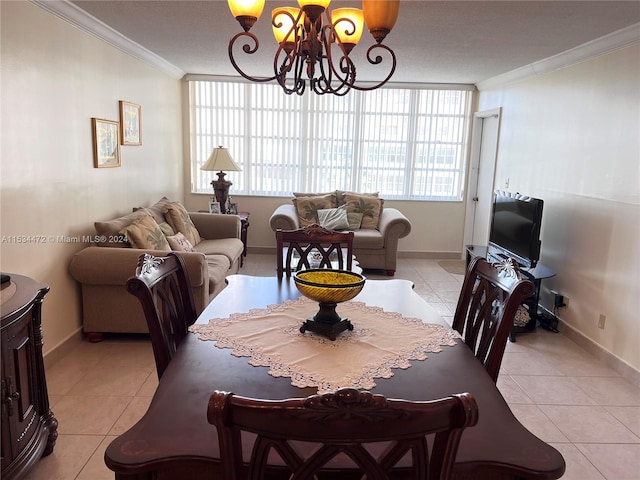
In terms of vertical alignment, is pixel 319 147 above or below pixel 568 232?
above

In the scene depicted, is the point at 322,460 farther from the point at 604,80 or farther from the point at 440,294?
the point at 440,294

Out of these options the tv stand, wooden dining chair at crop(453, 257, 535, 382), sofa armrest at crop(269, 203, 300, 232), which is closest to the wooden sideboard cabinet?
wooden dining chair at crop(453, 257, 535, 382)

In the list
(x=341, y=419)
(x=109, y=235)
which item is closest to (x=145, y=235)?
(x=109, y=235)

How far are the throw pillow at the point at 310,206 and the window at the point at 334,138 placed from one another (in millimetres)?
571

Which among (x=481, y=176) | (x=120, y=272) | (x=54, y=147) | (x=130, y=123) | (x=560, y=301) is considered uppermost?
(x=130, y=123)

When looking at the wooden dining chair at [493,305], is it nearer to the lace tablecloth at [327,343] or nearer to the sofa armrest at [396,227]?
the lace tablecloth at [327,343]

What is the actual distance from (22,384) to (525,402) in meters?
2.67

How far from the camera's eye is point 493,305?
183 centimetres

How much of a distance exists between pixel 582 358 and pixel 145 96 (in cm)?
462

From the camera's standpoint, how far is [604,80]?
12.1 ft

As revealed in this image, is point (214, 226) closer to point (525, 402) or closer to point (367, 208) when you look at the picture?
point (367, 208)

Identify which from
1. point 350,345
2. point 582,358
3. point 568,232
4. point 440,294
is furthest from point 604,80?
point 350,345

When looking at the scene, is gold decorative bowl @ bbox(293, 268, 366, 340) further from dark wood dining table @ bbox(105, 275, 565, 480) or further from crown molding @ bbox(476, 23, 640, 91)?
crown molding @ bbox(476, 23, 640, 91)

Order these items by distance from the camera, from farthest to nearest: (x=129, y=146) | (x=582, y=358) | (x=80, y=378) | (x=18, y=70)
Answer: (x=129, y=146), (x=582, y=358), (x=80, y=378), (x=18, y=70)
